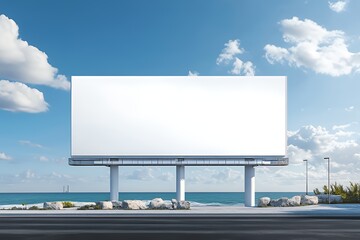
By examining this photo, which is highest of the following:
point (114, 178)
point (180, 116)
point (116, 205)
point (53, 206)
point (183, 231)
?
point (180, 116)

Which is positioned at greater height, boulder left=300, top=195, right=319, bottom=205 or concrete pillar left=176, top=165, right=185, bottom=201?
concrete pillar left=176, top=165, right=185, bottom=201

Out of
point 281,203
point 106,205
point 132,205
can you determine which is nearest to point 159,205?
point 132,205

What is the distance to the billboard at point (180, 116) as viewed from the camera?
37750 mm

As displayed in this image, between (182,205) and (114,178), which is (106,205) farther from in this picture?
(182,205)

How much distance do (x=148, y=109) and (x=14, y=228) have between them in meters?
17.4

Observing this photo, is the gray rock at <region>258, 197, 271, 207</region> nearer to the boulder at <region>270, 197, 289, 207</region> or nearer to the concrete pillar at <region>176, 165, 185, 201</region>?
the boulder at <region>270, 197, 289, 207</region>

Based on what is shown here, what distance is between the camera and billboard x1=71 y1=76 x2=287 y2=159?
124 feet

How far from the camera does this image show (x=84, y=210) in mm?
35094

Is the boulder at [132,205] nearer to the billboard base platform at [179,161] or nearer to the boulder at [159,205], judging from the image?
the boulder at [159,205]

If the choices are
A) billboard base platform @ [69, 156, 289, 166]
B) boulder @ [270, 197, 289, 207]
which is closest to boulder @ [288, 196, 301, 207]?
boulder @ [270, 197, 289, 207]

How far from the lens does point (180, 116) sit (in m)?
38.1

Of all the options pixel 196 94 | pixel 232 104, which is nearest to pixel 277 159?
pixel 232 104

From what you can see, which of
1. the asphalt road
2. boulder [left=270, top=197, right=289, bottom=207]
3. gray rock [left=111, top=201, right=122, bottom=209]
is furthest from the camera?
boulder [left=270, top=197, right=289, bottom=207]

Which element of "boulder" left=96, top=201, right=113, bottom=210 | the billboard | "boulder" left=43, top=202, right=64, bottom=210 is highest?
the billboard
